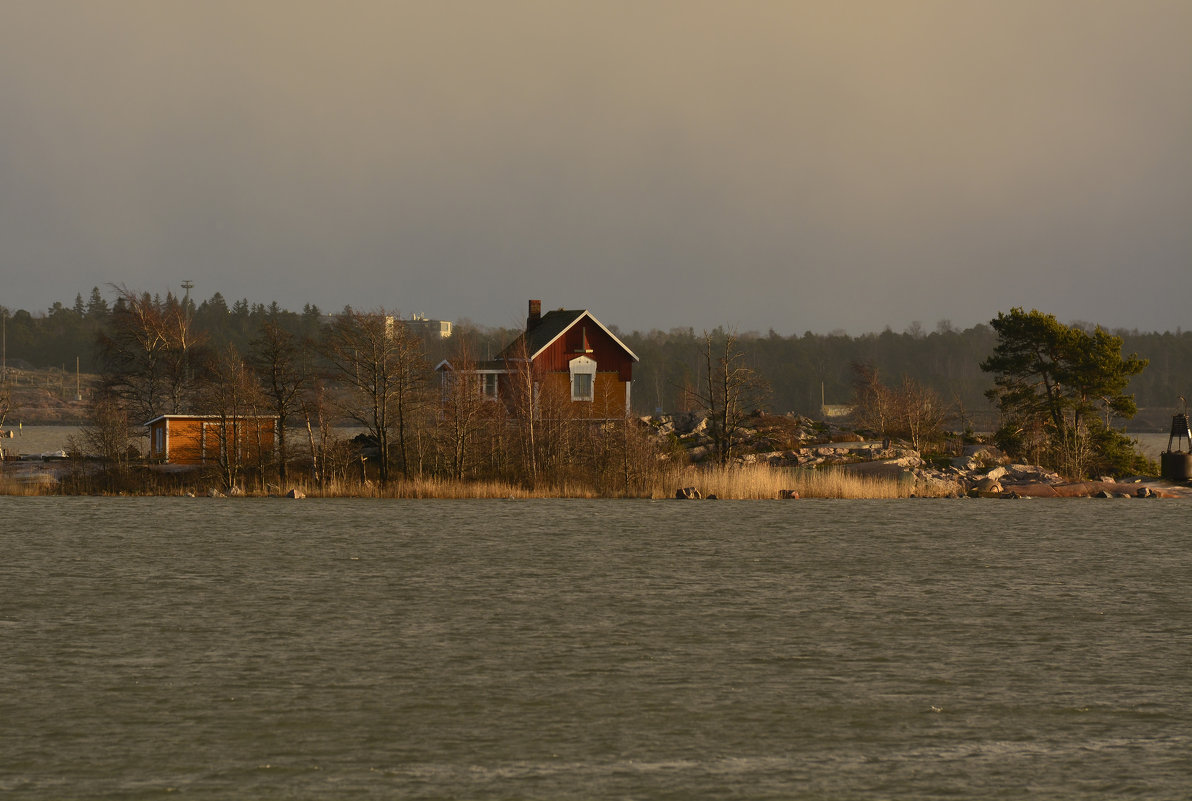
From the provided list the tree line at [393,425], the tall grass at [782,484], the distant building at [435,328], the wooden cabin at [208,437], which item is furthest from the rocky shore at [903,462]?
the distant building at [435,328]

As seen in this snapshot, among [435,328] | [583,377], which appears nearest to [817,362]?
[435,328]

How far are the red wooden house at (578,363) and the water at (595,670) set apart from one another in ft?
92.4

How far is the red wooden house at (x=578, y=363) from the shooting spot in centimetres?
6109

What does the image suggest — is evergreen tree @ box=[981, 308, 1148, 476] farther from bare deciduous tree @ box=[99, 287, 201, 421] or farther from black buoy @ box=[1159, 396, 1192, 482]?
bare deciduous tree @ box=[99, 287, 201, 421]

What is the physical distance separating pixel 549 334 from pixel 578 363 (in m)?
2.10

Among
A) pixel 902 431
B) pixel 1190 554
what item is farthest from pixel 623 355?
pixel 1190 554

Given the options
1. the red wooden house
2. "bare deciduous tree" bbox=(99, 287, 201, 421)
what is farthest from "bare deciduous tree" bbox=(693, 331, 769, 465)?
"bare deciduous tree" bbox=(99, 287, 201, 421)

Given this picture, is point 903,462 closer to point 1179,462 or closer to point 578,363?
point 1179,462

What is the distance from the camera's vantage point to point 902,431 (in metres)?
63.3

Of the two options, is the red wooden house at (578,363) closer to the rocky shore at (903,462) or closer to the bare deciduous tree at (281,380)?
the rocky shore at (903,462)

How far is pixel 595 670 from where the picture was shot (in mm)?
16188

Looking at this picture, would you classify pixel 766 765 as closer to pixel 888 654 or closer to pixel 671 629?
pixel 888 654

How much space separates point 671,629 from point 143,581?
1235 cm

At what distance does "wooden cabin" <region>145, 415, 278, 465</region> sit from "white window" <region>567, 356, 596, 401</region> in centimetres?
1605
